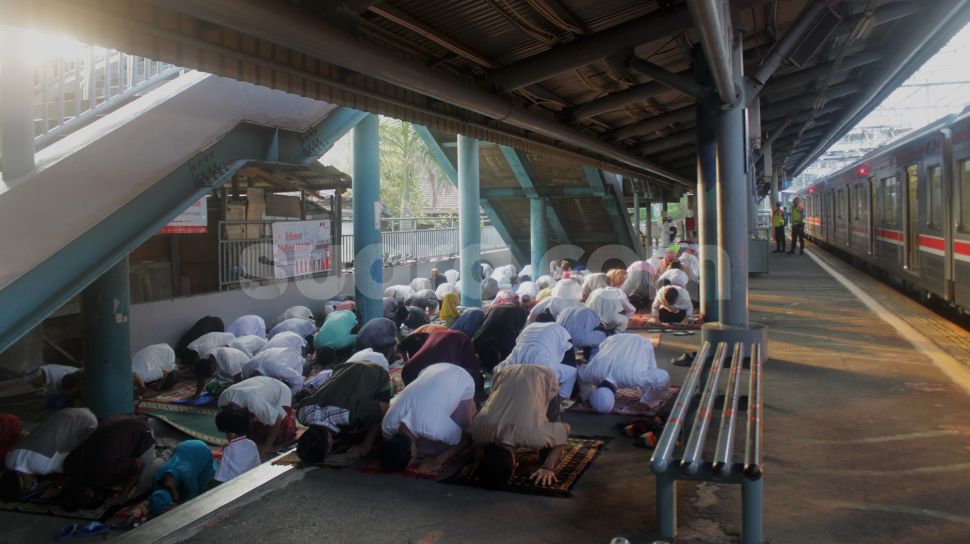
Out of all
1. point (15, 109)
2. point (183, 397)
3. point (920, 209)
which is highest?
point (15, 109)

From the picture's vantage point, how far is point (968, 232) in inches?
354

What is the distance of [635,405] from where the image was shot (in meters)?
6.67

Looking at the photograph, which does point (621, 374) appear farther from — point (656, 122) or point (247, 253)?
point (247, 253)

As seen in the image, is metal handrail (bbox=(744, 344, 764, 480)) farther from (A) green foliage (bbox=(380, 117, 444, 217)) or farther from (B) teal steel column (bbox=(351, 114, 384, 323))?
(A) green foliage (bbox=(380, 117, 444, 217))

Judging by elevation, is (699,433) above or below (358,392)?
above

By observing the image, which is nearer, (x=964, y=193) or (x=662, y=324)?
(x=964, y=193)

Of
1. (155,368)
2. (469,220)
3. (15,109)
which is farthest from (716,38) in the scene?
(469,220)

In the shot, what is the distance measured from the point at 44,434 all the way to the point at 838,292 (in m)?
12.5

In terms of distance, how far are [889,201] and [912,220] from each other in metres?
2.01

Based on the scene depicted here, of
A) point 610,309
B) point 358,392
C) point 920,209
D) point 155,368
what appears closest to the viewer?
point 358,392

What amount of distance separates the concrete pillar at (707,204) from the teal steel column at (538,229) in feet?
28.9

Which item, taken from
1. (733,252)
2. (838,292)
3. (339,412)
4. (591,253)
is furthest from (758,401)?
(591,253)

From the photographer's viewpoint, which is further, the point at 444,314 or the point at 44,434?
the point at 444,314

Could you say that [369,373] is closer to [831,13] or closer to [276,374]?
[276,374]
